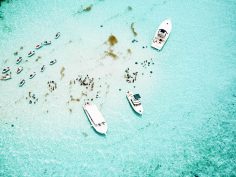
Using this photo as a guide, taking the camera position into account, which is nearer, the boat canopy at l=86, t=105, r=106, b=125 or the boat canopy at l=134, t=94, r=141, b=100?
the boat canopy at l=86, t=105, r=106, b=125

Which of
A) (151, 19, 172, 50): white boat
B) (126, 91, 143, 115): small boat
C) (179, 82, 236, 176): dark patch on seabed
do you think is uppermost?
(151, 19, 172, 50): white boat

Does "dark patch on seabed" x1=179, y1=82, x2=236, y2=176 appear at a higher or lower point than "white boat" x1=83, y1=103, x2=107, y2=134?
lower

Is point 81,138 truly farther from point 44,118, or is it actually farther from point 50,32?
point 50,32

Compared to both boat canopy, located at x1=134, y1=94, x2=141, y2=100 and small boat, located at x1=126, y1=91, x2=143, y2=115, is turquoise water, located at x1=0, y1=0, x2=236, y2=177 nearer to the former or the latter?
small boat, located at x1=126, y1=91, x2=143, y2=115

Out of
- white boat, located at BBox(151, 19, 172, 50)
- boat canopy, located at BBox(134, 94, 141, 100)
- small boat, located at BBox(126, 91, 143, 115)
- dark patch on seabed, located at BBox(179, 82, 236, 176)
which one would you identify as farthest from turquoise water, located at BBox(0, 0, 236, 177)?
boat canopy, located at BBox(134, 94, 141, 100)

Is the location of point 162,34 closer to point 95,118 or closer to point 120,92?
point 120,92
